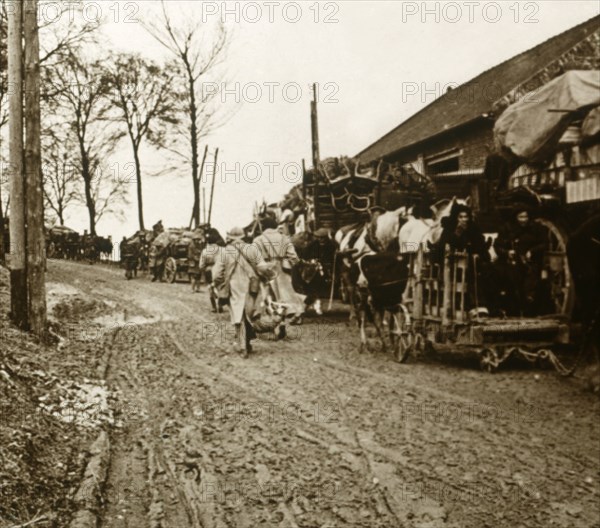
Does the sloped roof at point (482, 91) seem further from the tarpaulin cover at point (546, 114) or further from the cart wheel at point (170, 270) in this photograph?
the tarpaulin cover at point (546, 114)

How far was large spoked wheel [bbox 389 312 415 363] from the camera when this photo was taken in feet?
34.2

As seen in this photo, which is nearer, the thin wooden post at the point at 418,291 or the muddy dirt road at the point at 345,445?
the muddy dirt road at the point at 345,445

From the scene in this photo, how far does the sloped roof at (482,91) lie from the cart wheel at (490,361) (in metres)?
11.3

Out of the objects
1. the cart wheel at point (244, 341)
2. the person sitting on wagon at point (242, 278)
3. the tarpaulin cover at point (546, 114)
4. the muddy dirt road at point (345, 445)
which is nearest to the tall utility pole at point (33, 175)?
the muddy dirt road at point (345, 445)

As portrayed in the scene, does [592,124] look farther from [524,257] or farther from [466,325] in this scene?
[466,325]

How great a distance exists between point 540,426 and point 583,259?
223 centimetres

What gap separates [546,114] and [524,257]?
8.40 feet

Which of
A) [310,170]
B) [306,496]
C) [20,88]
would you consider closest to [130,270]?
[310,170]

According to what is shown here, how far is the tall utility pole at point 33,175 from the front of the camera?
973cm

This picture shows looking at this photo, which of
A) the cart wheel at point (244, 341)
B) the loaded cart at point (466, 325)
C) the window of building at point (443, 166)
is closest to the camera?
the loaded cart at point (466, 325)

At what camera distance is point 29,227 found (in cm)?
974

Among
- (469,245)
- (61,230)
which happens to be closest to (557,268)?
(469,245)

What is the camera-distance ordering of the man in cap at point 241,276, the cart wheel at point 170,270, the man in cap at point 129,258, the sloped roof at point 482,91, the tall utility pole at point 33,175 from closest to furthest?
1. the tall utility pole at point 33,175
2. the man in cap at point 241,276
3. the sloped roof at point 482,91
4. the cart wheel at point 170,270
5. the man in cap at point 129,258

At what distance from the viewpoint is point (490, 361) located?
9695 mm
